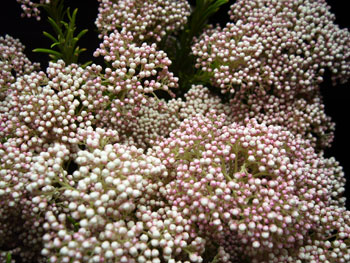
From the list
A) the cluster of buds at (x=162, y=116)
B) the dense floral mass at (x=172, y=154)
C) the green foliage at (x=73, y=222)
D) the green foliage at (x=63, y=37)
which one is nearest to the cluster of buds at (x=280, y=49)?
the dense floral mass at (x=172, y=154)

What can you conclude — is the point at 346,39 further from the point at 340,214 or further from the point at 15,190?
the point at 15,190

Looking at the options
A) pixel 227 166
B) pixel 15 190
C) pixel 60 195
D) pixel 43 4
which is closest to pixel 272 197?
pixel 227 166

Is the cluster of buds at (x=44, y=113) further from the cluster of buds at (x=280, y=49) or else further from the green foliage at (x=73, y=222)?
the cluster of buds at (x=280, y=49)

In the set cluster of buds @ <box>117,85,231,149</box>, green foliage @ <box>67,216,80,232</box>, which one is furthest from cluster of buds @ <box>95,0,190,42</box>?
green foliage @ <box>67,216,80,232</box>

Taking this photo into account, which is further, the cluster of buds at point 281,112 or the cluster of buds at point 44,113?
the cluster of buds at point 281,112

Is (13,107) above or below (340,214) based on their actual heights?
below

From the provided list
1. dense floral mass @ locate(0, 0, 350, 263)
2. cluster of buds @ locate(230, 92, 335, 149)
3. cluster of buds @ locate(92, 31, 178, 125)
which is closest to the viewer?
dense floral mass @ locate(0, 0, 350, 263)

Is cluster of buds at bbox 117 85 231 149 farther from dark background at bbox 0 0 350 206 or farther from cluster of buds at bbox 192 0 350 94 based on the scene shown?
dark background at bbox 0 0 350 206
